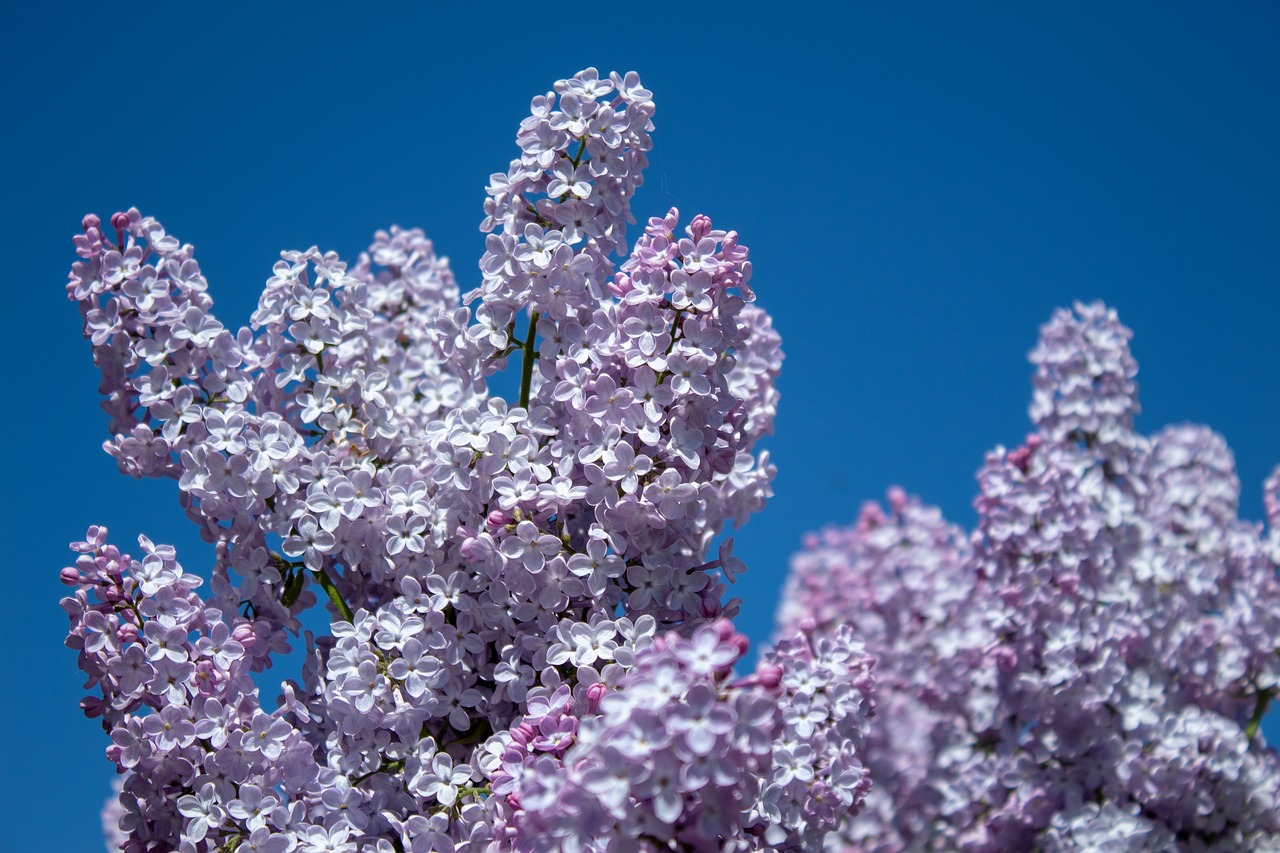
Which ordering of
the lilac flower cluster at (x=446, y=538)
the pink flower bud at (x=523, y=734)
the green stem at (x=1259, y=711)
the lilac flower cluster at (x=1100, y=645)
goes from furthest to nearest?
the green stem at (x=1259, y=711)
the lilac flower cluster at (x=1100, y=645)
the lilac flower cluster at (x=446, y=538)
the pink flower bud at (x=523, y=734)

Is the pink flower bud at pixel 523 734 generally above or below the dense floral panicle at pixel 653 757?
above

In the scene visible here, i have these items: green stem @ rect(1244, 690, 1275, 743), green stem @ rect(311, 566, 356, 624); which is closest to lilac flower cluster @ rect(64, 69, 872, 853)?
green stem @ rect(311, 566, 356, 624)

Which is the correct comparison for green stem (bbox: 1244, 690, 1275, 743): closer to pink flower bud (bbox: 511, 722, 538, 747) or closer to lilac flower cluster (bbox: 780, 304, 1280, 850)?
lilac flower cluster (bbox: 780, 304, 1280, 850)

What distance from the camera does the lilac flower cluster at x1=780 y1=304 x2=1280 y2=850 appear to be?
11.1 ft

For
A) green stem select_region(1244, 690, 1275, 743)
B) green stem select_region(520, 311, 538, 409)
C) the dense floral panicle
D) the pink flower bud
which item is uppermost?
green stem select_region(520, 311, 538, 409)

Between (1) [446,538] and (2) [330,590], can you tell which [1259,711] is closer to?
(1) [446,538]

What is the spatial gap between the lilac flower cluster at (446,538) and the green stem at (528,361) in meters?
0.01

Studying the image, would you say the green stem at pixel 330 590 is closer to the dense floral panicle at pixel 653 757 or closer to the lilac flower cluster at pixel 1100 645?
the dense floral panicle at pixel 653 757

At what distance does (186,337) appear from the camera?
94.6 inches

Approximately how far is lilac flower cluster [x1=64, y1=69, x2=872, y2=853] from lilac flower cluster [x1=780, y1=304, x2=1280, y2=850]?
3.89ft

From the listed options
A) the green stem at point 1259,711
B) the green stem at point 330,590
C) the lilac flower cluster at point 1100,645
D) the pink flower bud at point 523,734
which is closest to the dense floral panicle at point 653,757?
the pink flower bud at point 523,734

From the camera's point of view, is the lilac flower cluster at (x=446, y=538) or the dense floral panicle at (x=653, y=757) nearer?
the dense floral panicle at (x=653, y=757)

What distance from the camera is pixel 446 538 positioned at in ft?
7.67

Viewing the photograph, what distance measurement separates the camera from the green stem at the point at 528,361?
2416 millimetres
